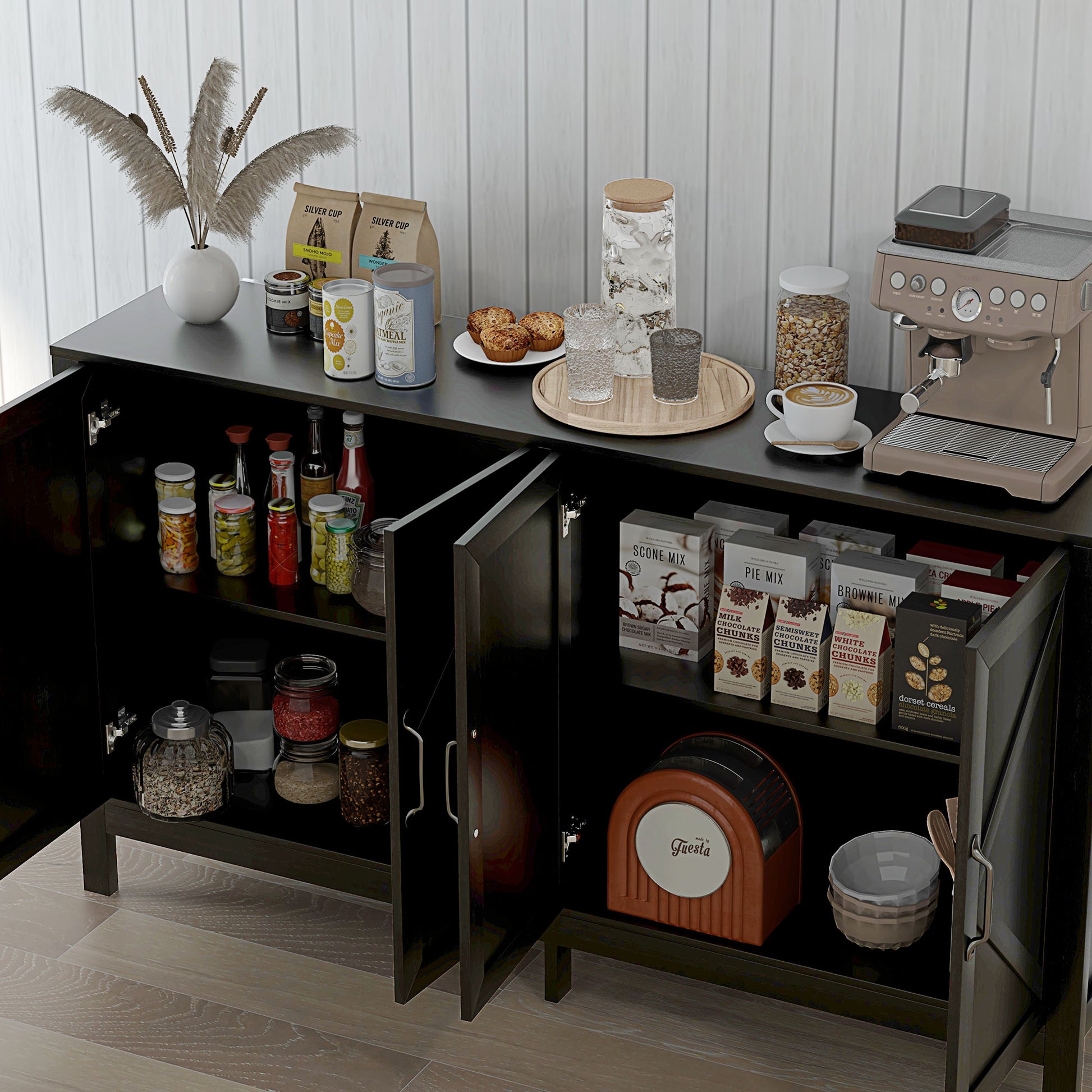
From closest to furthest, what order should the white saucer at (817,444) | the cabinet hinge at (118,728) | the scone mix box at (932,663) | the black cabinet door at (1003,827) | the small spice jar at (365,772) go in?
the black cabinet door at (1003,827)
the scone mix box at (932,663)
the white saucer at (817,444)
the small spice jar at (365,772)
the cabinet hinge at (118,728)

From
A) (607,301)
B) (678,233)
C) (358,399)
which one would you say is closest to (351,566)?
(358,399)

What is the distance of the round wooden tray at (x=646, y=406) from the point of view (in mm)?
2422

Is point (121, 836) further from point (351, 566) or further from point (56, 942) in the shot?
point (351, 566)

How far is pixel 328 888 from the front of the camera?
3020 millimetres

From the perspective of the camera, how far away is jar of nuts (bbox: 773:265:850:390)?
249 cm

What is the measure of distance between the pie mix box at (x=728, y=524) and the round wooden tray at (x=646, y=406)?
166 millimetres

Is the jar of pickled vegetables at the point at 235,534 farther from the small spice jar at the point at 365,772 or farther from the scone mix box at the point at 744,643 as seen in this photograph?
the scone mix box at the point at 744,643

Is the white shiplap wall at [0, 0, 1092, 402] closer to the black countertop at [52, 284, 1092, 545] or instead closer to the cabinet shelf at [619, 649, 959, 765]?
the black countertop at [52, 284, 1092, 545]

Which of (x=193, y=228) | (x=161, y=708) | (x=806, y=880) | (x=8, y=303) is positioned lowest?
(x=806, y=880)

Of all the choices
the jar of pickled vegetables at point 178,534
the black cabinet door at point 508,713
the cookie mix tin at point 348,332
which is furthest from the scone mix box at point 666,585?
the jar of pickled vegetables at point 178,534

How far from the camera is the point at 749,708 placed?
2.43 m

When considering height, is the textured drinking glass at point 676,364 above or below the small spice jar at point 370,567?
above

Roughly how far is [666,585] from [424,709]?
0.44m

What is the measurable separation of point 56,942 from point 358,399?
1.17 m
